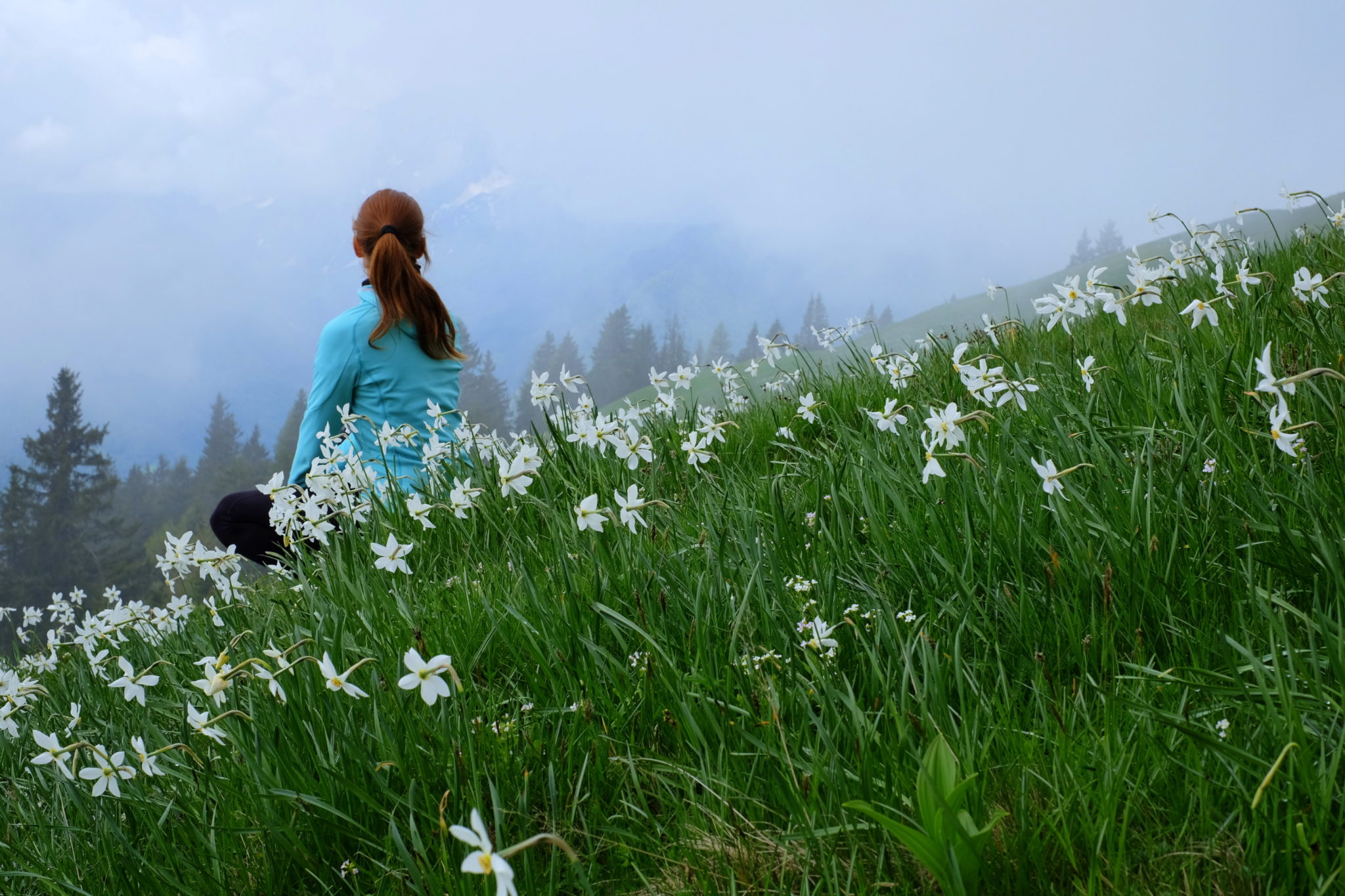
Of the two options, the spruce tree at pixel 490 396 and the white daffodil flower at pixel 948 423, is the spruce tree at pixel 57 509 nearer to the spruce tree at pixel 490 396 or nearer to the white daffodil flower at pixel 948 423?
the spruce tree at pixel 490 396

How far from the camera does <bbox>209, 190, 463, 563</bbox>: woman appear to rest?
18.7 ft

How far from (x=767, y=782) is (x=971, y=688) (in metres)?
0.54

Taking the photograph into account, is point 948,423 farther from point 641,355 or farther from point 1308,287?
point 641,355

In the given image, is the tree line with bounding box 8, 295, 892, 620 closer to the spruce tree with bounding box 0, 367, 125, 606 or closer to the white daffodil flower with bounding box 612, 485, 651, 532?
the spruce tree with bounding box 0, 367, 125, 606

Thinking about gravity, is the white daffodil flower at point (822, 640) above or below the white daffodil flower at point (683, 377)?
below

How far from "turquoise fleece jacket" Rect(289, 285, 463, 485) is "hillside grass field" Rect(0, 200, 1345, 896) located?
2.57m

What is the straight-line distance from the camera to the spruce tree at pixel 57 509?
66.1 metres

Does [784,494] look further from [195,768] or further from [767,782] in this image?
[195,768]

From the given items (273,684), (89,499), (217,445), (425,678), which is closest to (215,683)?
(273,684)

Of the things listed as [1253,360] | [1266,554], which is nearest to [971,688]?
[1266,554]

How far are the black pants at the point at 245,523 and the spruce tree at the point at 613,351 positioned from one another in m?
91.1

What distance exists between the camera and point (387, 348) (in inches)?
232

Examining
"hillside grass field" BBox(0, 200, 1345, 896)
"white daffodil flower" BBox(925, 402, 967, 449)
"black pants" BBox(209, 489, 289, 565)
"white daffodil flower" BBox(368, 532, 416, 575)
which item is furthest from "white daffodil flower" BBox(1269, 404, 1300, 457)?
"black pants" BBox(209, 489, 289, 565)

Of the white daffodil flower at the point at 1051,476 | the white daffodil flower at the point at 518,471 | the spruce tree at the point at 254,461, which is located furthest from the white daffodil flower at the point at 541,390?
the spruce tree at the point at 254,461
